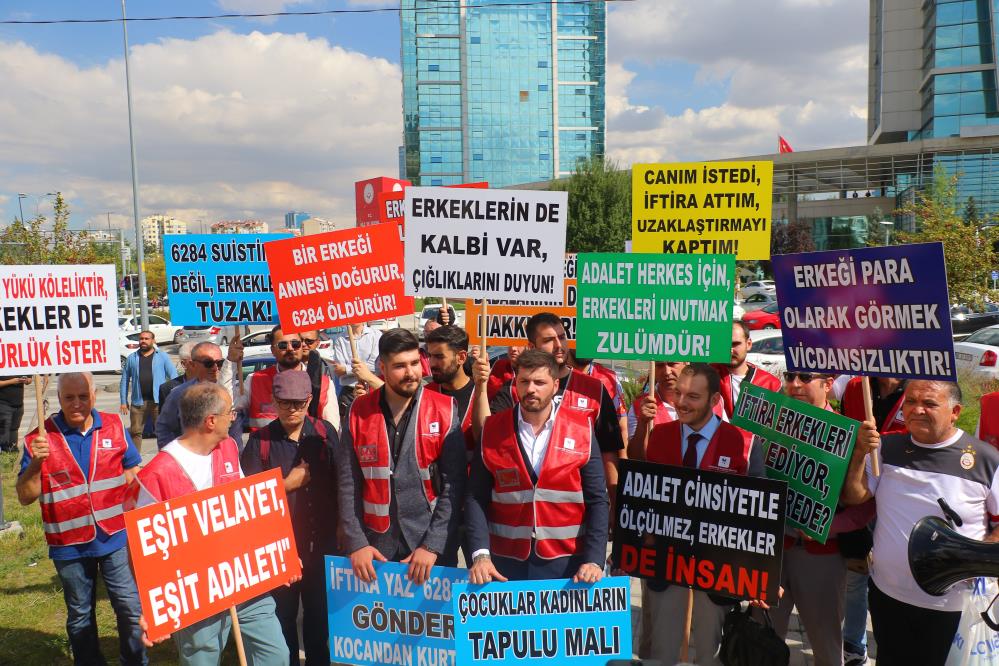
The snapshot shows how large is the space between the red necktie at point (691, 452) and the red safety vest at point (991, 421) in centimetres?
164

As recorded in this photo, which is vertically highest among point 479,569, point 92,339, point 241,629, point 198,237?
point 198,237

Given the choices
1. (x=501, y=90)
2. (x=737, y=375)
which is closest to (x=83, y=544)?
(x=737, y=375)

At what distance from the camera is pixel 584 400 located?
4848 mm

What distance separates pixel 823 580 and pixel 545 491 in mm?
1707

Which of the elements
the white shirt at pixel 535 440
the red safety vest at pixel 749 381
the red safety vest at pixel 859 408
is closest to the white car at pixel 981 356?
the red safety vest at pixel 859 408

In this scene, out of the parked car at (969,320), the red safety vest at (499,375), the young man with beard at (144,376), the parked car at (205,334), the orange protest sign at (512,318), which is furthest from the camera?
the parked car at (205,334)

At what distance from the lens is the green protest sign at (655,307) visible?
15.0ft

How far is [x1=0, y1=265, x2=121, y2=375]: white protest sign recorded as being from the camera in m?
4.73

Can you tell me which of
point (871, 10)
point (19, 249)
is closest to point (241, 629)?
point (19, 249)

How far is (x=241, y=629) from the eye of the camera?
153 inches

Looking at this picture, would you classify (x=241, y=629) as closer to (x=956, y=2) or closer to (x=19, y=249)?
(x=19, y=249)

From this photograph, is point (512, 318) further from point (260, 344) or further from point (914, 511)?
point (260, 344)

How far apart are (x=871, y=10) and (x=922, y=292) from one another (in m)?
96.5

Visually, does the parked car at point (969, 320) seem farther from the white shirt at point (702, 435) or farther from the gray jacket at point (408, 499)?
the gray jacket at point (408, 499)
